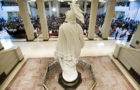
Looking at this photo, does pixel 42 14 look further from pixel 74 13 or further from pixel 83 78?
pixel 83 78

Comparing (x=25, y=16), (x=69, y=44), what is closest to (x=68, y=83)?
(x=69, y=44)

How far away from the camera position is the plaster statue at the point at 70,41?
81.5 inches

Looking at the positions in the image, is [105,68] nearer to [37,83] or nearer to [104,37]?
[37,83]

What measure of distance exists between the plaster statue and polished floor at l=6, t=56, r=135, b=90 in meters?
0.90

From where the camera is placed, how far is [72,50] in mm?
2377

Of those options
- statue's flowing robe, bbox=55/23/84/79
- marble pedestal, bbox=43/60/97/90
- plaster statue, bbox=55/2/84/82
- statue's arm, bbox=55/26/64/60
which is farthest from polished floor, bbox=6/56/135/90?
statue's arm, bbox=55/26/64/60

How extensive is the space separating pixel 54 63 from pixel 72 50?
1970 mm

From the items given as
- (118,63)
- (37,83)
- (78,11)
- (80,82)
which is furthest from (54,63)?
(118,63)

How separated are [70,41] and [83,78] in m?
1.83

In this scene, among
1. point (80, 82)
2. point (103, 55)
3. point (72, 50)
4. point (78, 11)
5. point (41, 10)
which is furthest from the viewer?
point (41, 10)

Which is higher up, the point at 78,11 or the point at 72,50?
the point at 78,11

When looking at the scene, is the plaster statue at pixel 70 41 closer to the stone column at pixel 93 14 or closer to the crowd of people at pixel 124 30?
the stone column at pixel 93 14

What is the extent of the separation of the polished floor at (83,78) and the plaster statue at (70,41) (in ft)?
2.96

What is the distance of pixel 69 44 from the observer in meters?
2.31
